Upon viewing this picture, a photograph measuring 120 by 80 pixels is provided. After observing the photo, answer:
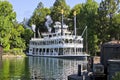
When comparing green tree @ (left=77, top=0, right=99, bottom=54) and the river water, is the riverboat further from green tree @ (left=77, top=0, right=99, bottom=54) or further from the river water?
the river water

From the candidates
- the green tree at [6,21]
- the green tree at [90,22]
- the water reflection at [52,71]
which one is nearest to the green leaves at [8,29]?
the green tree at [6,21]

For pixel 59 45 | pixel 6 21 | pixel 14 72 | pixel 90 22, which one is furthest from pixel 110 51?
pixel 6 21

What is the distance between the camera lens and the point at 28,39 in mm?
156625

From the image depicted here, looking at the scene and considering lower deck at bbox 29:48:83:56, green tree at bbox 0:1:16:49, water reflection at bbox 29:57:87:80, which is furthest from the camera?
green tree at bbox 0:1:16:49

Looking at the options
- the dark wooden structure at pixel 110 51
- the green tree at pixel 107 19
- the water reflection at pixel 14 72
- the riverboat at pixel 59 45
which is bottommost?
the water reflection at pixel 14 72

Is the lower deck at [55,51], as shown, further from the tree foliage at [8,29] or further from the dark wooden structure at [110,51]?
the dark wooden structure at [110,51]

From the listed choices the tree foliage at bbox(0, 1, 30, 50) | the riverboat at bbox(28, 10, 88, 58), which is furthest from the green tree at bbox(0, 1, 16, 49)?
the riverboat at bbox(28, 10, 88, 58)

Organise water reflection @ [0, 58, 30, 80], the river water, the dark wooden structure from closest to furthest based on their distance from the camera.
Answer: the dark wooden structure < water reflection @ [0, 58, 30, 80] < the river water

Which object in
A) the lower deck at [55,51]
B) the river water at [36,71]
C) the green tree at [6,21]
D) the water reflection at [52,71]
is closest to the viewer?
the river water at [36,71]

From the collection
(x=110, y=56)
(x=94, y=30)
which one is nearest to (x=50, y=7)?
(x=94, y=30)

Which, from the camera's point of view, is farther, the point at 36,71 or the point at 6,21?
the point at 6,21

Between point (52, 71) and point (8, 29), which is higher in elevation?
point (8, 29)

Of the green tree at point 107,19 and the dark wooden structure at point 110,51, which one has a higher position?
the green tree at point 107,19

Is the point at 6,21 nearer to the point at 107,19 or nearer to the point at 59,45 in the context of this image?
the point at 59,45
